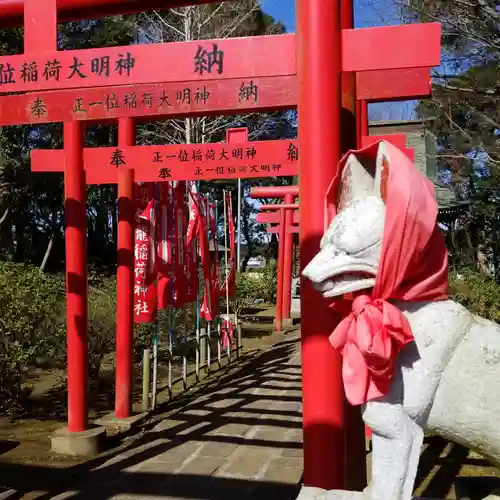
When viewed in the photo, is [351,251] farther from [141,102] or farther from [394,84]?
[141,102]

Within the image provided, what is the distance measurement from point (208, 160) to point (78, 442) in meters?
2.51

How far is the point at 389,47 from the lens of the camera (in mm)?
2395

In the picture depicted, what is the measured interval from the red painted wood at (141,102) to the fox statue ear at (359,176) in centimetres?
99

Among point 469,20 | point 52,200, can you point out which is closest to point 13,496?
point 469,20

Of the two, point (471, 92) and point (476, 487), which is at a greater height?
point (471, 92)

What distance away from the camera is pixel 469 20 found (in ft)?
26.6

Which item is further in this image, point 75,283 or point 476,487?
point 75,283

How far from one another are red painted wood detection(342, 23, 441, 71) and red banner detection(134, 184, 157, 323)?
3.64m

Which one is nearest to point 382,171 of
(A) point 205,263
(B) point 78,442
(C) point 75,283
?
(C) point 75,283

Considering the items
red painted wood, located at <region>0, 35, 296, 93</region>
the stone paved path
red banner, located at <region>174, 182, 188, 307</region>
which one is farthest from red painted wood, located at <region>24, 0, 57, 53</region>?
red banner, located at <region>174, 182, 188, 307</region>

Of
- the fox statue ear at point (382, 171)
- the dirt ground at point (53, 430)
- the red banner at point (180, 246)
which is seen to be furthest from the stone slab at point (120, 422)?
the fox statue ear at point (382, 171)

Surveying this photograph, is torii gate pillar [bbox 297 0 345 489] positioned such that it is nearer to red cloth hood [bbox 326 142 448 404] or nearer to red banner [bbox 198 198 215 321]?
red cloth hood [bbox 326 142 448 404]

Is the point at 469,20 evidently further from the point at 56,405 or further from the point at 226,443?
the point at 56,405

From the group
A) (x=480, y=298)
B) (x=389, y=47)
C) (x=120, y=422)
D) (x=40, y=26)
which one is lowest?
(x=120, y=422)
